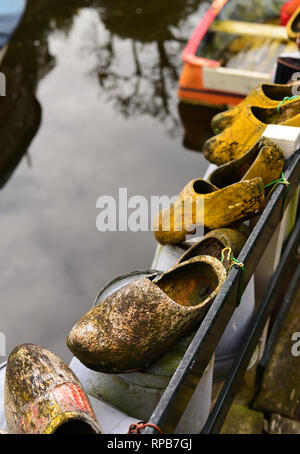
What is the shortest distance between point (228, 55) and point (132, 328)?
423 cm

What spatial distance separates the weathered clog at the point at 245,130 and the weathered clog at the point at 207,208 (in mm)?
260

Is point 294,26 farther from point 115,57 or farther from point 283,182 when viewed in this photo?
point 283,182

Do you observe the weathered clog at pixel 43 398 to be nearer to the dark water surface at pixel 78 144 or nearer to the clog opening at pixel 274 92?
the clog opening at pixel 274 92

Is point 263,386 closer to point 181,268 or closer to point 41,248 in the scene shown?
point 181,268

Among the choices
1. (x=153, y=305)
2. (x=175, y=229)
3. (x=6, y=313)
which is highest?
(x=153, y=305)

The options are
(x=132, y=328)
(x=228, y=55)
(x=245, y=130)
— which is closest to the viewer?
(x=132, y=328)

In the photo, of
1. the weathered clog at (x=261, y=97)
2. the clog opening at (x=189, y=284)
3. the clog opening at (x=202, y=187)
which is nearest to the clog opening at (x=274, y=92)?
the weathered clog at (x=261, y=97)

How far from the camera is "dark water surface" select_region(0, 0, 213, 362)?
3.32 metres

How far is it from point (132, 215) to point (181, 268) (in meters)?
2.13

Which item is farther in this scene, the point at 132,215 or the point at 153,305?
the point at 132,215

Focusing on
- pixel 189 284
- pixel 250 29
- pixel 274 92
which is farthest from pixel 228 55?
pixel 189 284

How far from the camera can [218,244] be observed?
1.72 metres

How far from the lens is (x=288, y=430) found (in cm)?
241

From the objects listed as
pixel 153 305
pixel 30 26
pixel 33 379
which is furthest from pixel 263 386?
pixel 30 26
